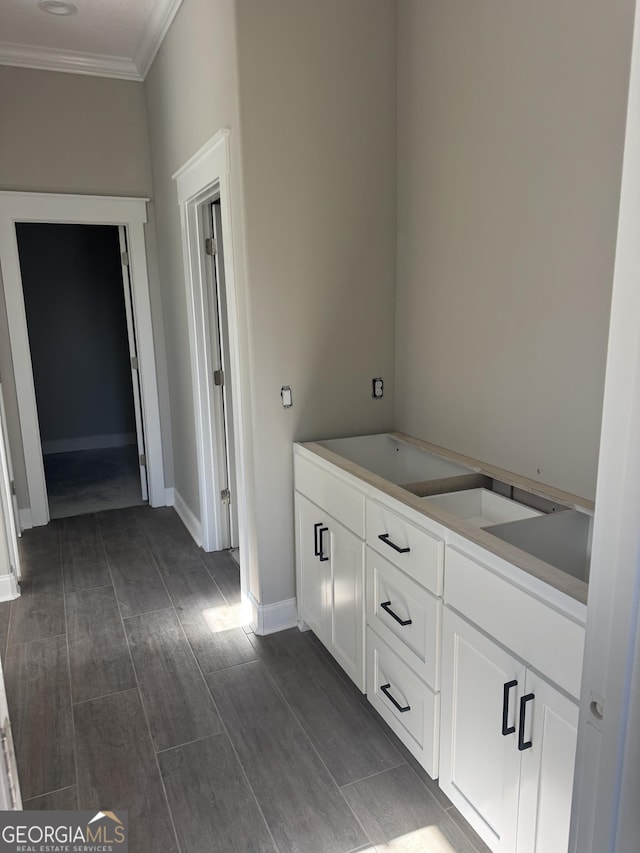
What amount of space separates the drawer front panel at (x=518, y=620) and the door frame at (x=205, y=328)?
1.33 meters

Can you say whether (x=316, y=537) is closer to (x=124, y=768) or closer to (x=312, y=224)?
(x=124, y=768)

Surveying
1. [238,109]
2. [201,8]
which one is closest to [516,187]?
[238,109]

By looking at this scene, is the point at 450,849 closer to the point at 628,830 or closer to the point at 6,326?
the point at 628,830

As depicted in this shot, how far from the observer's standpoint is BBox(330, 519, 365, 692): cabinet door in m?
2.20

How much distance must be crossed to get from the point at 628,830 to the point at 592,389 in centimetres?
127

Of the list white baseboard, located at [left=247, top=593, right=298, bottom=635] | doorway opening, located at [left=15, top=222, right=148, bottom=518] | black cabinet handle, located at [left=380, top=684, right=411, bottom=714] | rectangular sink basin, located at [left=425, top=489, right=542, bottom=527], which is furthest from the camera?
doorway opening, located at [left=15, top=222, right=148, bottom=518]

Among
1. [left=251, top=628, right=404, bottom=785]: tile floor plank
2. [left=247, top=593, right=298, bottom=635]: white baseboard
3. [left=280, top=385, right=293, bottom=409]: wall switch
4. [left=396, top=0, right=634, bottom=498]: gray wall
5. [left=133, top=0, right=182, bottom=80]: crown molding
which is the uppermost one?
[left=133, top=0, right=182, bottom=80]: crown molding

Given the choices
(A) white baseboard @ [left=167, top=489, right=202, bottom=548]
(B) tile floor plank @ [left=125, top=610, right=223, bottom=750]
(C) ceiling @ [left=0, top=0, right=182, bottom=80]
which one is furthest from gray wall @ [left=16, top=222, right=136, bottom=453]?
(B) tile floor plank @ [left=125, top=610, right=223, bottom=750]

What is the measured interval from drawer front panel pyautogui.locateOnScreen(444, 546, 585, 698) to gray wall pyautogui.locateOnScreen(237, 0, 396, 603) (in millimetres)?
1200

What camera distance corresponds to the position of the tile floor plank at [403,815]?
1.69 m

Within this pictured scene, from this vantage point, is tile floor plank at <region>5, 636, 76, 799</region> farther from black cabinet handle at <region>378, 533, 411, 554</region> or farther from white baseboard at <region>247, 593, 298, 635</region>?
black cabinet handle at <region>378, 533, 411, 554</region>

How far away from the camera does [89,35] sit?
3.44 m

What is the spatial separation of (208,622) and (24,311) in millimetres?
2410

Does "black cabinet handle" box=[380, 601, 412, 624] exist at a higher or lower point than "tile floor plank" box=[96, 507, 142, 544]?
higher
